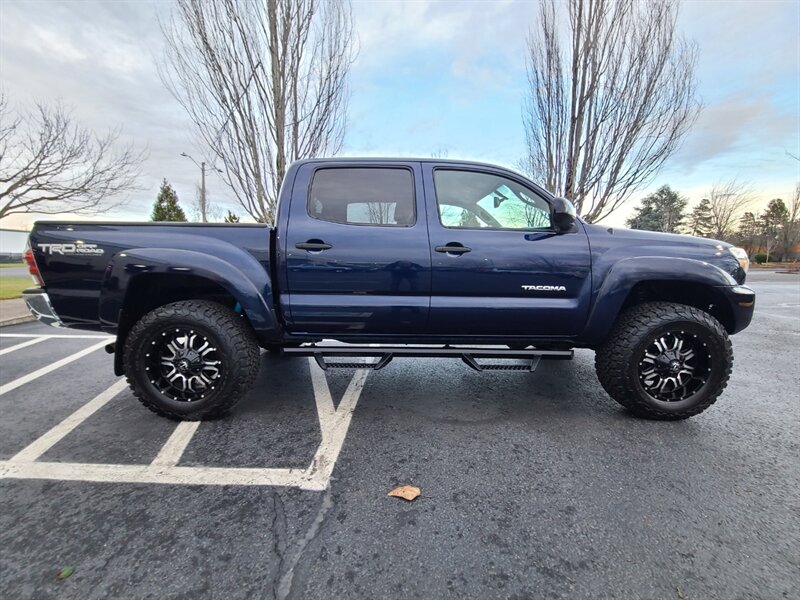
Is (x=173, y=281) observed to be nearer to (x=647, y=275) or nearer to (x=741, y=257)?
(x=647, y=275)

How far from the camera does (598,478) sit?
6.88 feet

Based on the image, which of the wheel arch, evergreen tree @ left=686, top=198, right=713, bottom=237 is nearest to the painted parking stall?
the wheel arch

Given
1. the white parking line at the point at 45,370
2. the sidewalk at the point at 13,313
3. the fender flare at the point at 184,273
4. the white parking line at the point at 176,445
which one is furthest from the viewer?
the sidewalk at the point at 13,313

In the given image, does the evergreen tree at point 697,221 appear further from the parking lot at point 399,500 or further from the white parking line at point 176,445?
the white parking line at point 176,445

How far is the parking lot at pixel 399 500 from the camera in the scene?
147 centimetres

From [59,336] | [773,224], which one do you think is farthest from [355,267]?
[773,224]

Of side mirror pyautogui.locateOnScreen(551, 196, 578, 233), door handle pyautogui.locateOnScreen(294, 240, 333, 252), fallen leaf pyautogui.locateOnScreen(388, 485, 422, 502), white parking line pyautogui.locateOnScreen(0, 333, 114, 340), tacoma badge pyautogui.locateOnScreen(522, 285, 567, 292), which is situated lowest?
white parking line pyautogui.locateOnScreen(0, 333, 114, 340)

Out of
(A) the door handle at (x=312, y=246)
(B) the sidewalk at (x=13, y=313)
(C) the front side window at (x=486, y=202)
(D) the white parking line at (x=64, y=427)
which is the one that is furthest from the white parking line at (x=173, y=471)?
(B) the sidewalk at (x=13, y=313)

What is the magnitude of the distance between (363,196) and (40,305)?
2.50m

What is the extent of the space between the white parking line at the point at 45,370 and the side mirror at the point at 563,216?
16.3ft

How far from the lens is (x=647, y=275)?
269 centimetres

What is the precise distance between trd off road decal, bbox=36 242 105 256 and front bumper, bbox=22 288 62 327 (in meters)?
0.32

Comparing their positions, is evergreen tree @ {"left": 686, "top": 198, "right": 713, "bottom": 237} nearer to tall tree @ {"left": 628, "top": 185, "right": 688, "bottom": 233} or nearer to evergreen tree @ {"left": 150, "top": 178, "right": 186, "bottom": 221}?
tall tree @ {"left": 628, "top": 185, "right": 688, "bottom": 233}

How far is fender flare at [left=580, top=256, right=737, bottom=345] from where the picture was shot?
2693mm
